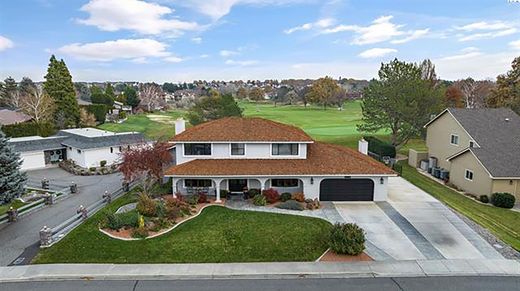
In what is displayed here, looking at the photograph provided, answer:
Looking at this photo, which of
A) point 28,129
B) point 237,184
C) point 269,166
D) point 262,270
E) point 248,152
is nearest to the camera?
point 262,270

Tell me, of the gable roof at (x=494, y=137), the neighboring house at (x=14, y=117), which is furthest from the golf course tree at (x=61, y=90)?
the gable roof at (x=494, y=137)

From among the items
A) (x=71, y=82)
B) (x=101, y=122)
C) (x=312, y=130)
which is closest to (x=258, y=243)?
(x=312, y=130)

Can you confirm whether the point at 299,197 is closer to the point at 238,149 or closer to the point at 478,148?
the point at 238,149

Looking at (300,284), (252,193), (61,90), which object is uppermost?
(61,90)

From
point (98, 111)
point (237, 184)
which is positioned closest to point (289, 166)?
point (237, 184)

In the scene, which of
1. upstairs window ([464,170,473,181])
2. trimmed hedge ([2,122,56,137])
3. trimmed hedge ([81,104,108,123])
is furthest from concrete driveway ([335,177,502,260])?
trimmed hedge ([81,104,108,123])

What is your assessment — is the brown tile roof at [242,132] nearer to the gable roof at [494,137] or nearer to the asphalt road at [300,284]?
the asphalt road at [300,284]

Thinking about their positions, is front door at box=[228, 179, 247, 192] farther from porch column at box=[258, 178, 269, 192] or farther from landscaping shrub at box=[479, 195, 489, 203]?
landscaping shrub at box=[479, 195, 489, 203]
